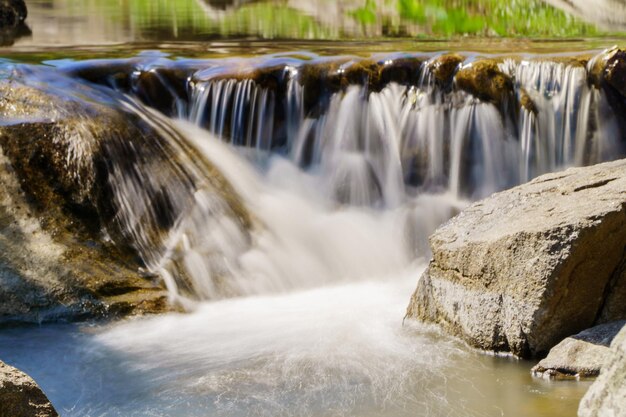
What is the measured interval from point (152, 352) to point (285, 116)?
11.3 feet

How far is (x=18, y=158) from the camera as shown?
7.42 m

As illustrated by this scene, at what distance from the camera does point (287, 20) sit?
1672 centimetres

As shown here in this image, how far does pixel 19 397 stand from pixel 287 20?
13.7m

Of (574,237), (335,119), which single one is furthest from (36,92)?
(574,237)

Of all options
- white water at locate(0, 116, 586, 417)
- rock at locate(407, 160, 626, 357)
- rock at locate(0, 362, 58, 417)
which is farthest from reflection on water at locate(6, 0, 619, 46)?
rock at locate(0, 362, 58, 417)

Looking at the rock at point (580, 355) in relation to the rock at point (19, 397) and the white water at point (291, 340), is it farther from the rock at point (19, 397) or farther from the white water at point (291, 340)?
the rock at point (19, 397)

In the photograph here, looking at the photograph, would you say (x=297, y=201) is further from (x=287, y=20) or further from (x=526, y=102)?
(x=287, y=20)

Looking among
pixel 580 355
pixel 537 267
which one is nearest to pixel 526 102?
pixel 537 267

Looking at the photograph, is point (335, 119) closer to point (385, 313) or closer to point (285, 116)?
point (285, 116)

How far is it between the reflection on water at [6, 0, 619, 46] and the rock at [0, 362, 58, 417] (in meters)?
9.43

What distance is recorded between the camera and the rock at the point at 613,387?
339cm

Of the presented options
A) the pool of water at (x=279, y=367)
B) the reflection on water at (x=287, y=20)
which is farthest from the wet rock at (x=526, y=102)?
the reflection on water at (x=287, y=20)

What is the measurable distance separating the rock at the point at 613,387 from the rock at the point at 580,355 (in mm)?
1587

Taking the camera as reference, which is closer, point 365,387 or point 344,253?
point 365,387
